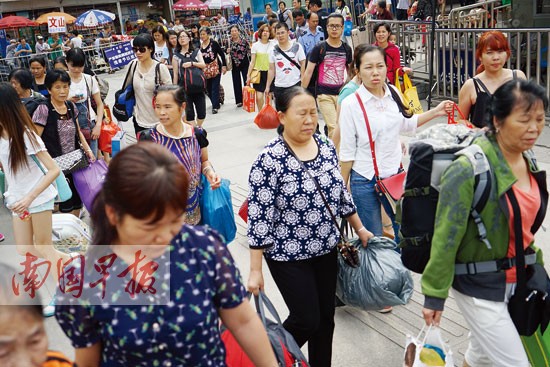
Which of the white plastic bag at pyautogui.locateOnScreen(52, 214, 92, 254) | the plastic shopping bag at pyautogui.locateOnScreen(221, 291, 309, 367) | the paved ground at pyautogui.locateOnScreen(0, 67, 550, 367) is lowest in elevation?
the paved ground at pyautogui.locateOnScreen(0, 67, 550, 367)

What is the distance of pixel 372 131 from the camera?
399 centimetres

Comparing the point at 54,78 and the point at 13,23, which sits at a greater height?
the point at 13,23

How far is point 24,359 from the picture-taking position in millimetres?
1604

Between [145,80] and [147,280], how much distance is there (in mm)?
4770

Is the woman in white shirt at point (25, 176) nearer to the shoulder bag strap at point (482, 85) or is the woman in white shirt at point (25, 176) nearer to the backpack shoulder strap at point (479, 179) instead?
the backpack shoulder strap at point (479, 179)

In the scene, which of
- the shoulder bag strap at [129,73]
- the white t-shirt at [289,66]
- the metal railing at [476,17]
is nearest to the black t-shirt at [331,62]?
the white t-shirt at [289,66]

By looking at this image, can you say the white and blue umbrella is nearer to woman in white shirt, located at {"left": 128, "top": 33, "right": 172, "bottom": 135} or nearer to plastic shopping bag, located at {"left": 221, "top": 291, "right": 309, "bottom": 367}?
woman in white shirt, located at {"left": 128, "top": 33, "right": 172, "bottom": 135}

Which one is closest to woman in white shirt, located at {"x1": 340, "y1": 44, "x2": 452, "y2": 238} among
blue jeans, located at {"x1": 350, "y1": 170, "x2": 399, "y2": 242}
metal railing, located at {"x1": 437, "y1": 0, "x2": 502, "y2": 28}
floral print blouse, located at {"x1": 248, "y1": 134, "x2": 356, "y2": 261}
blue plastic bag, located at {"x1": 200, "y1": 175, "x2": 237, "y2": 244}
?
blue jeans, located at {"x1": 350, "y1": 170, "x2": 399, "y2": 242}

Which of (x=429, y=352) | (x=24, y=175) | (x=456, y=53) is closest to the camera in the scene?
(x=429, y=352)

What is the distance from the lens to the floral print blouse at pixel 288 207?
2986mm

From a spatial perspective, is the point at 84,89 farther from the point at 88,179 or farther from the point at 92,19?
the point at 92,19

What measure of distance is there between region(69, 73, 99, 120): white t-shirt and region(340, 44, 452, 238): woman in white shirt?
143 inches

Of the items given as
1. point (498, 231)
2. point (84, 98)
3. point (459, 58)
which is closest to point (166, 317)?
Result: point (498, 231)

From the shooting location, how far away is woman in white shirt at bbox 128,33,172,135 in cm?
627
